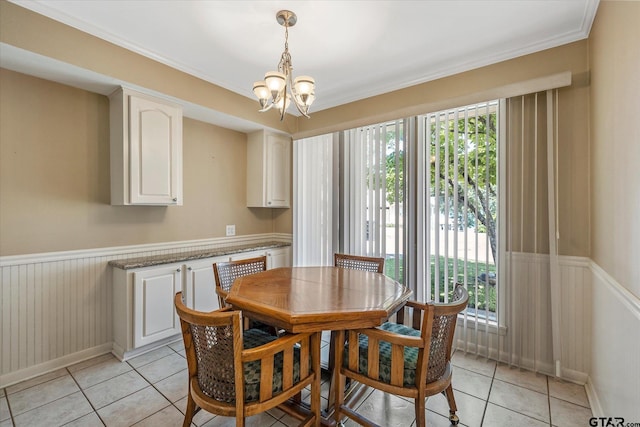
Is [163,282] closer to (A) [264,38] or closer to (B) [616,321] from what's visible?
(A) [264,38]

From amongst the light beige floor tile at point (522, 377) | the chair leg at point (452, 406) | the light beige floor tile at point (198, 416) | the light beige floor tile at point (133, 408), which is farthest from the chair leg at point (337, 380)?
the light beige floor tile at point (522, 377)

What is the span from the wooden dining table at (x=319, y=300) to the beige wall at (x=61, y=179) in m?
1.52

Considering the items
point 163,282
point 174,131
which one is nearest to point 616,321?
point 163,282

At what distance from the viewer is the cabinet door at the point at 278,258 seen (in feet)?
12.3

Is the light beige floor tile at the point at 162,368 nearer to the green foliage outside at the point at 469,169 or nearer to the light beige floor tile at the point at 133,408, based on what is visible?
the light beige floor tile at the point at 133,408

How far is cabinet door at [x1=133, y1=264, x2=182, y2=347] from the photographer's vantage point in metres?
2.52

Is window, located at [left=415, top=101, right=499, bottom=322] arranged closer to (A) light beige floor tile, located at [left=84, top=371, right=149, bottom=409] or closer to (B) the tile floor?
(B) the tile floor

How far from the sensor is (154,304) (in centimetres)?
Answer: 263

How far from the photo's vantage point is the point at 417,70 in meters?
2.77

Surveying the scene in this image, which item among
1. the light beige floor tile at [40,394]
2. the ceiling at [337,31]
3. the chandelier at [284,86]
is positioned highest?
the ceiling at [337,31]

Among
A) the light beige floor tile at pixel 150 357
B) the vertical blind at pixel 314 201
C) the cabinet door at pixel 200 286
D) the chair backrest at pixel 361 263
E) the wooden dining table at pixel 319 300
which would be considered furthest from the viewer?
the vertical blind at pixel 314 201

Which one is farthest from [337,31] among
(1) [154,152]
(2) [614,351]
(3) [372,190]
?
(2) [614,351]

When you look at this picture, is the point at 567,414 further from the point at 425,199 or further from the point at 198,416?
the point at 198,416

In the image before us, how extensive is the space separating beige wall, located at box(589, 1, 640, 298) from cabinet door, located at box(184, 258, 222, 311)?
3.24 meters
